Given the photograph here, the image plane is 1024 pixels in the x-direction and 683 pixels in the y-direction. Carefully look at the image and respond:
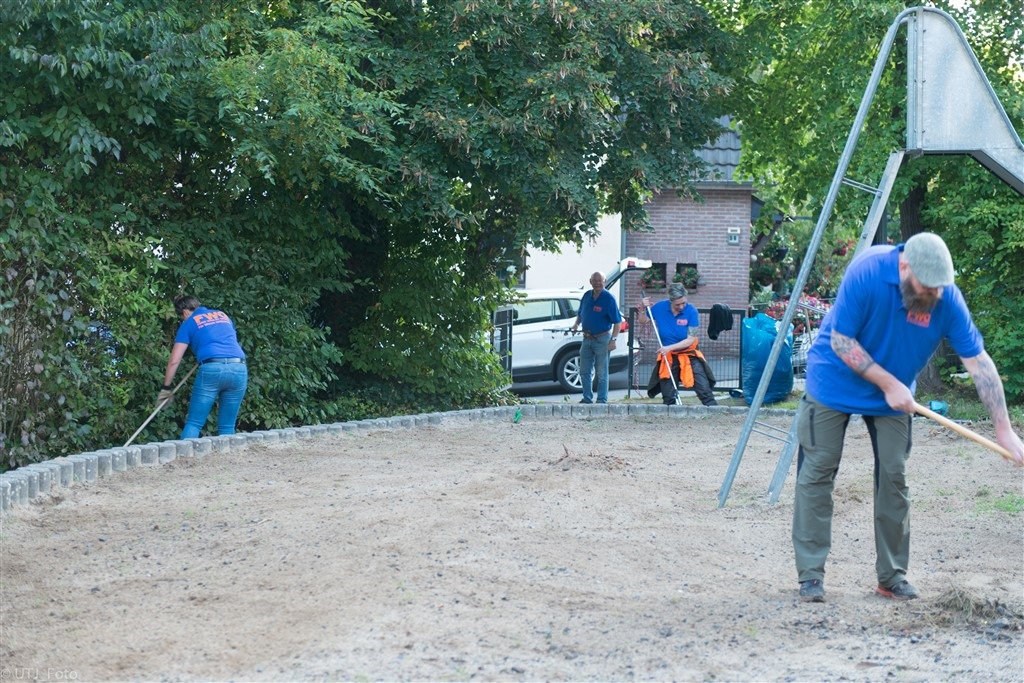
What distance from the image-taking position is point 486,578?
5.99m

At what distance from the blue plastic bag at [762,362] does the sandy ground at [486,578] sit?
550 centimetres

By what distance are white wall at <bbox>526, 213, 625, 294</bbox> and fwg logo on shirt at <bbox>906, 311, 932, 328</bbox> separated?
20.7 metres

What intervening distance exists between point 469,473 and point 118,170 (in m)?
4.16

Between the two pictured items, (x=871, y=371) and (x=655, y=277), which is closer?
(x=871, y=371)

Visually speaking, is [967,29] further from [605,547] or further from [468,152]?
[605,547]

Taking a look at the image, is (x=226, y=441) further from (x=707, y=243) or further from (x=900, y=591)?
(x=707, y=243)

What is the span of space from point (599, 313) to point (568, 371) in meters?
3.72

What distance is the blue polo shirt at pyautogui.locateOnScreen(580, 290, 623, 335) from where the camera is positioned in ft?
49.7

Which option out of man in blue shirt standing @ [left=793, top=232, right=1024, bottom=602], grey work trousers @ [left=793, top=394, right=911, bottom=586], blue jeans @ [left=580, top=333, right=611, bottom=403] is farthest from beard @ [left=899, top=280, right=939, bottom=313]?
blue jeans @ [left=580, top=333, right=611, bottom=403]

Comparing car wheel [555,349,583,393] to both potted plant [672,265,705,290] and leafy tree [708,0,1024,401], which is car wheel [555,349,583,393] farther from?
potted plant [672,265,705,290]

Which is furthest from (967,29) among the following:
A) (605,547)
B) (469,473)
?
(605,547)

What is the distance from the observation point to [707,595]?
19.4ft

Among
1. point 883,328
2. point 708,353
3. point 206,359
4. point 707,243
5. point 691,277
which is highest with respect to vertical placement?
point 707,243

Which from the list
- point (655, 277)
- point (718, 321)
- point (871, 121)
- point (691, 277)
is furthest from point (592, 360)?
point (691, 277)
